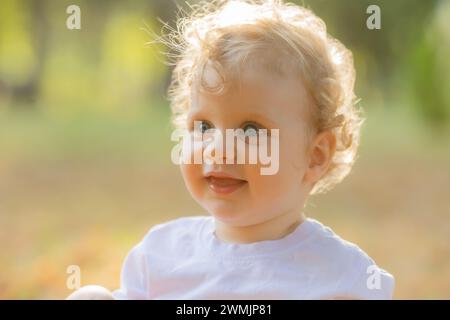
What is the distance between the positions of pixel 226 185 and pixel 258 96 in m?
0.17

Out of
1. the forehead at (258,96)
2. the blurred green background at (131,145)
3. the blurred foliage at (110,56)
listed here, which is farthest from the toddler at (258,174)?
the blurred foliage at (110,56)

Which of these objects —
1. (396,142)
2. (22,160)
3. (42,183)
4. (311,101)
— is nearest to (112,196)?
(42,183)

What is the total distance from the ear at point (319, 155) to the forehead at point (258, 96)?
4.2 inches

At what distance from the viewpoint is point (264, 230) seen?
150cm

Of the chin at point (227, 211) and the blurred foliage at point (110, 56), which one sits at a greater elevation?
the blurred foliage at point (110, 56)

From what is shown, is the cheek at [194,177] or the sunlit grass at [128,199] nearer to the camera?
the cheek at [194,177]

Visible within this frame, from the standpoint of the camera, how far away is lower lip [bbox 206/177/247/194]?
1.45 metres

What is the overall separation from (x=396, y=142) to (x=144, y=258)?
368cm

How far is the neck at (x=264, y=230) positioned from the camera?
1504 millimetres

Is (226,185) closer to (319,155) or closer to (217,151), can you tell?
(217,151)

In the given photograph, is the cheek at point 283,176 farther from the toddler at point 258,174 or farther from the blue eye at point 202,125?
the blue eye at point 202,125

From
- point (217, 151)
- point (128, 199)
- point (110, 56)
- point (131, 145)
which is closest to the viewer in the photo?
point (217, 151)

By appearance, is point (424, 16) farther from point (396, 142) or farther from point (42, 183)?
point (42, 183)

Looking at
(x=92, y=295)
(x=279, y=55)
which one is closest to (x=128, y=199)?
(x=92, y=295)
